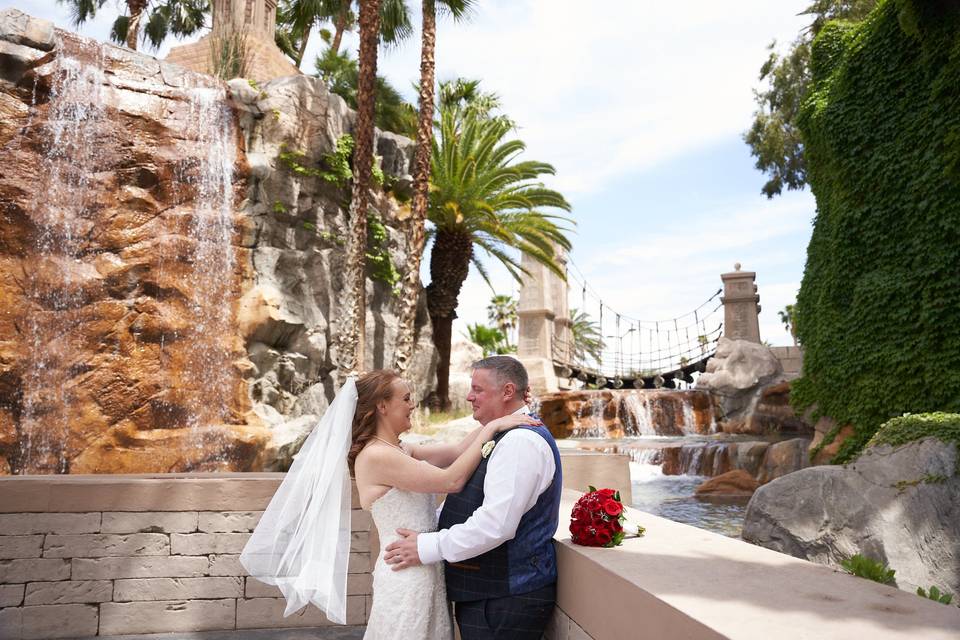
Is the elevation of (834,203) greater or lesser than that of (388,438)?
greater

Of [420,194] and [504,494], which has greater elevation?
[420,194]

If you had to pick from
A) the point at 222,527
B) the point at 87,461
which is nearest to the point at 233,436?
the point at 87,461

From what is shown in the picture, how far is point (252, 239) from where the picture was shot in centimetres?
1480

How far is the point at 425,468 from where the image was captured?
2791mm

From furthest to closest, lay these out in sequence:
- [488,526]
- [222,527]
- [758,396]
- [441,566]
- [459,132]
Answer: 1. [758,396]
2. [459,132]
3. [222,527]
4. [441,566]
5. [488,526]

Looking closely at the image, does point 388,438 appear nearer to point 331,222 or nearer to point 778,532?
point 778,532

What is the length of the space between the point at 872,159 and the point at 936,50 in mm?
2044

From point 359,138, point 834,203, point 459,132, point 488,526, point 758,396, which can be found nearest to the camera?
point 488,526

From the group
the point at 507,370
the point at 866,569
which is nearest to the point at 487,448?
the point at 507,370

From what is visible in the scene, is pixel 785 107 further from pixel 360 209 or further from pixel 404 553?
pixel 404 553

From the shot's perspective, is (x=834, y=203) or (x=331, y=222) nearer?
(x=834, y=203)

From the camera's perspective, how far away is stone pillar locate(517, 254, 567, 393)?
30.3 metres

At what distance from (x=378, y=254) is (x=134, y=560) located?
1466 centimetres

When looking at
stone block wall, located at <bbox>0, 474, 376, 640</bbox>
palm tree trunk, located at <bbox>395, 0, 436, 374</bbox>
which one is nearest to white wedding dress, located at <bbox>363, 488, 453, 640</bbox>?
stone block wall, located at <bbox>0, 474, 376, 640</bbox>
